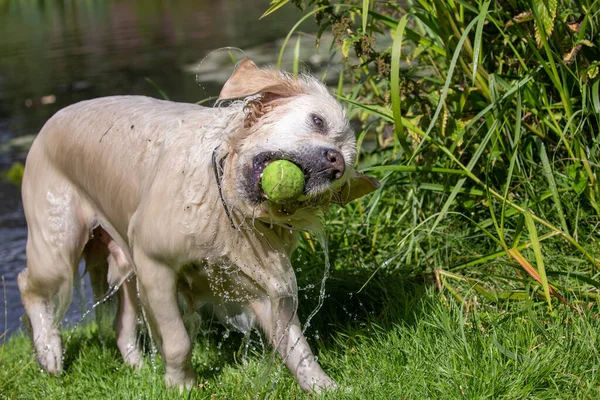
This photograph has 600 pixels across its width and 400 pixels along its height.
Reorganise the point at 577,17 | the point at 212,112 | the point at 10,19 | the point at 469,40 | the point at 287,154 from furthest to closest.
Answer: the point at 10,19 → the point at 469,40 → the point at 577,17 → the point at 212,112 → the point at 287,154

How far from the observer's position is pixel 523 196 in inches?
167

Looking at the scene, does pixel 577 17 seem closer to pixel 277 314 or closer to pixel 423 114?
pixel 423 114

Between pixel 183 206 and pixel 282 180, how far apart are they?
666 mm

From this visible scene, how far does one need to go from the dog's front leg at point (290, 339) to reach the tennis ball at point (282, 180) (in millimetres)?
846

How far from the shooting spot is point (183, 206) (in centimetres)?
334

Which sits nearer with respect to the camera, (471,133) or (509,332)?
(509,332)

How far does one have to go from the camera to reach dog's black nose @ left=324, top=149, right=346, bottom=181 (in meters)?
2.91

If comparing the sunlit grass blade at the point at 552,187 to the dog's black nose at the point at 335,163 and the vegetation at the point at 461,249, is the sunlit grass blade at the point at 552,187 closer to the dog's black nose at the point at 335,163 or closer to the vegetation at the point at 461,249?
the vegetation at the point at 461,249

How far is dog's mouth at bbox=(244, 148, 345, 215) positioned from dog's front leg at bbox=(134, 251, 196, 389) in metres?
0.72

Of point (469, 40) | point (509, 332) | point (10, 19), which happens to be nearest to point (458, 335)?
point (509, 332)

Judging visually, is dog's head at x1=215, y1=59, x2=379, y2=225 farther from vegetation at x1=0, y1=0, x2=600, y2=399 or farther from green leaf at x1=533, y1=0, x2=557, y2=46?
green leaf at x1=533, y1=0, x2=557, y2=46

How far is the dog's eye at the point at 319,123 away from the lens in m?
3.04

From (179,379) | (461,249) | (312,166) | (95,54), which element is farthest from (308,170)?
(95,54)

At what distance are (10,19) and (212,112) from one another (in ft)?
63.4
